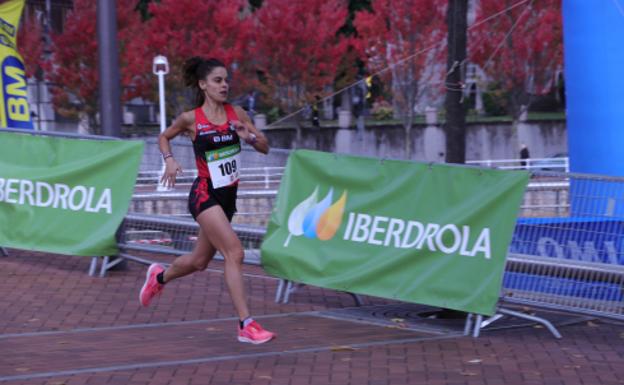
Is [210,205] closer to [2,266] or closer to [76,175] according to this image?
[76,175]

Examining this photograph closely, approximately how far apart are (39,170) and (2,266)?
101 cm

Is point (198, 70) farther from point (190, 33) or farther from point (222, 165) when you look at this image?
point (190, 33)

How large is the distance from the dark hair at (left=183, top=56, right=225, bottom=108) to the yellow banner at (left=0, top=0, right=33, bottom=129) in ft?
34.4

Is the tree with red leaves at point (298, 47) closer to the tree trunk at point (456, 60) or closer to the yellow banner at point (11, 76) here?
the yellow banner at point (11, 76)

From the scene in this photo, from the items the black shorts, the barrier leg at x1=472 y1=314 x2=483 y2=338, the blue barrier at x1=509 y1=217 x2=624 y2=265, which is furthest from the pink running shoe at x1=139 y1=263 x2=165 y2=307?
the blue barrier at x1=509 y1=217 x2=624 y2=265

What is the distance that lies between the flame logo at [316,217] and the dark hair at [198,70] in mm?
1569

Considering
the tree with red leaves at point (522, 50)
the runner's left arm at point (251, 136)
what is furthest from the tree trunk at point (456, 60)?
the tree with red leaves at point (522, 50)

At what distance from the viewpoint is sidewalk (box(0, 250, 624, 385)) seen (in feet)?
22.3

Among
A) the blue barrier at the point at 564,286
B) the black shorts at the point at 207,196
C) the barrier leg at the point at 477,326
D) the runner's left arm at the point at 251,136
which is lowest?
the barrier leg at the point at 477,326

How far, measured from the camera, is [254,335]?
24.2 feet

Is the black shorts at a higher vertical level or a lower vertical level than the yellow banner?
lower

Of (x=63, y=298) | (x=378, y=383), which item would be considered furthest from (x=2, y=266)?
(x=378, y=383)

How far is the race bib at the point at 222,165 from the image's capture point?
7.63 meters

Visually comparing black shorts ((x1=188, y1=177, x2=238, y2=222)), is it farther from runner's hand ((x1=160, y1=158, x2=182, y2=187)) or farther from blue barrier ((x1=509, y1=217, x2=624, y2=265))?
blue barrier ((x1=509, y1=217, x2=624, y2=265))
